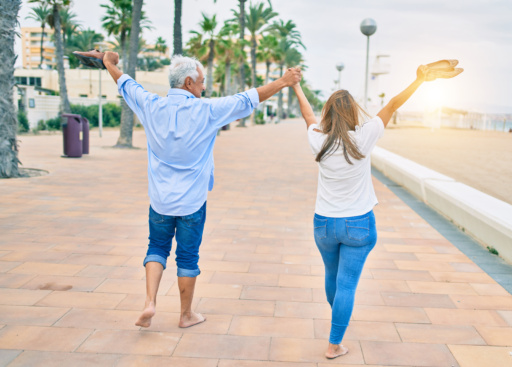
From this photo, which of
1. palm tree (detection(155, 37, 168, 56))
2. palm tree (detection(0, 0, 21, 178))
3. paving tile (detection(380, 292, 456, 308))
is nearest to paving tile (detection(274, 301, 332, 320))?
paving tile (detection(380, 292, 456, 308))

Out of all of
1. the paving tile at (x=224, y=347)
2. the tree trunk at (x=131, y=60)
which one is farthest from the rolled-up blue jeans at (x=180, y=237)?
the tree trunk at (x=131, y=60)

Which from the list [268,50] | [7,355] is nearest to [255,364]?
[7,355]

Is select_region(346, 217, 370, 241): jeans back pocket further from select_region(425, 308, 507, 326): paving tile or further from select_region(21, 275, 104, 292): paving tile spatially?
select_region(21, 275, 104, 292): paving tile

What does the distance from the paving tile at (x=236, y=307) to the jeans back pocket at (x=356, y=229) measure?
1.16 metres

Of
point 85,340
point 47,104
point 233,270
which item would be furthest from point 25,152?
point 47,104

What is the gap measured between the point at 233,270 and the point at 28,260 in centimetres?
195

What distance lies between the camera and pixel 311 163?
15195 millimetres

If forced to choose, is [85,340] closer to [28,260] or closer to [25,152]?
[28,260]

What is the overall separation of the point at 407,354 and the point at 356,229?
908 mm

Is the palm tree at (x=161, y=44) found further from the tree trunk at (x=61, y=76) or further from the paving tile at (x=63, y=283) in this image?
the paving tile at (x=63, y=283)

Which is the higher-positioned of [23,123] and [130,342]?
[23,123]

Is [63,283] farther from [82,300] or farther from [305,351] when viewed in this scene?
[305,351]

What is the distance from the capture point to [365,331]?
3.49 m

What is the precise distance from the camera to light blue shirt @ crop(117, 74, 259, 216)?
3.11 metres
